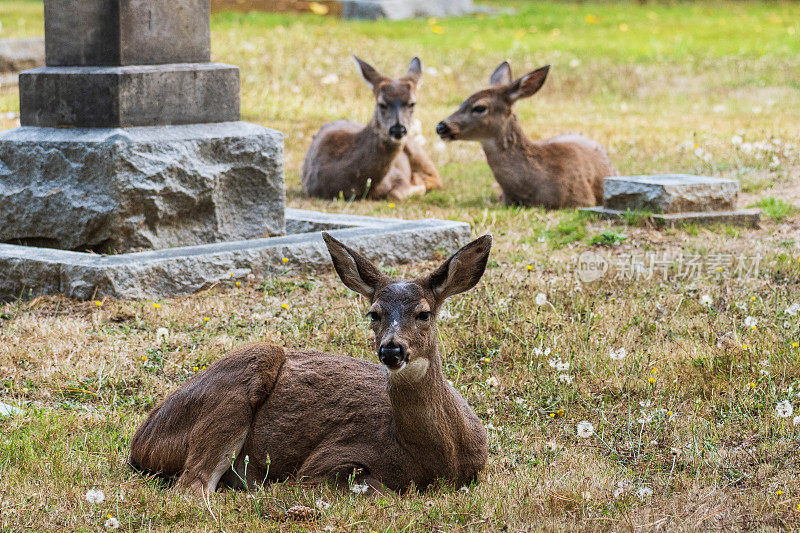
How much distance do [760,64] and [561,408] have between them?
15.4 meters

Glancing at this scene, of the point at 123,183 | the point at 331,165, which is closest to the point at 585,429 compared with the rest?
the point at 123,183

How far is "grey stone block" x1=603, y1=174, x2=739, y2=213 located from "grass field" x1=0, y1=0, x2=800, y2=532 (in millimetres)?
295

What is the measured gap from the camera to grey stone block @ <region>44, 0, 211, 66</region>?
7.71m

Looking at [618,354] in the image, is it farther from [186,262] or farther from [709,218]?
[709,218]

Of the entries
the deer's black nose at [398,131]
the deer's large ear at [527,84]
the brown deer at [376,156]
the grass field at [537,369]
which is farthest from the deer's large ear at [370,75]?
the deer's large ear at [527,84]

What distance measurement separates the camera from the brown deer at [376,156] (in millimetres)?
10820

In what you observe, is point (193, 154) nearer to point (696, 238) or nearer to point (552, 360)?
point (552, 360)

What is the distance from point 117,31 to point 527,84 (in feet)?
13.6

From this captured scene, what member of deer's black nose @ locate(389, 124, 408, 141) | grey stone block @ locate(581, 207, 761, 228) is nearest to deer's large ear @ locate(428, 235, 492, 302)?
grey stone block @ locate(581, 207, 761, 228)

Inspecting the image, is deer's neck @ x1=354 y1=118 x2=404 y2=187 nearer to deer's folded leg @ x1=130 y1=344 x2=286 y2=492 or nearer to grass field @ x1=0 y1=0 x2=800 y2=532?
grass field @ x1=0 y1=0 x2=800 y2=532

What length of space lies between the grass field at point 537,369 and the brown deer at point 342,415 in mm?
129

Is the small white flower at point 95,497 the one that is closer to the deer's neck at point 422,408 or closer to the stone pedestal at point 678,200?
the deer's neck at point 422,408

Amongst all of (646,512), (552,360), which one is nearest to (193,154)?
(552,360)

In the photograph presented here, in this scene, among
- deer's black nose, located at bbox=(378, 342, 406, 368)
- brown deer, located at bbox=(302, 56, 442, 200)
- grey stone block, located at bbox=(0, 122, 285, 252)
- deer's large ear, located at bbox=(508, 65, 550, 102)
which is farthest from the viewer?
brown deer, located at bbox=(302, 56, 442, 200)
